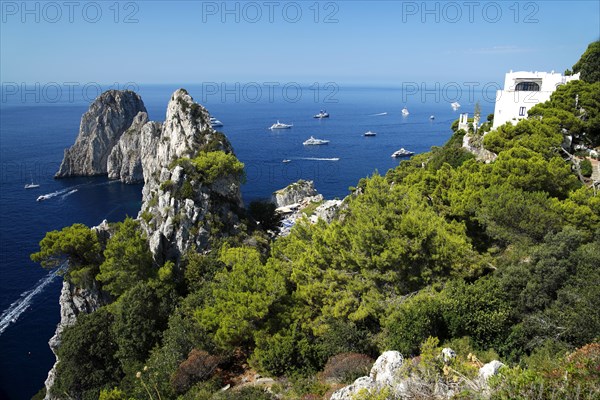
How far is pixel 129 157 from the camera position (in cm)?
10750

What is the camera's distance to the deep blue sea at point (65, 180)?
43.1 meters

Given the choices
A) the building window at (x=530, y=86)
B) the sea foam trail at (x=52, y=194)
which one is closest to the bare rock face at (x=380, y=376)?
the building window at (x=530, y=86)

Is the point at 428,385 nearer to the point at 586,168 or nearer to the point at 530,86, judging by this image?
the point at 586,168

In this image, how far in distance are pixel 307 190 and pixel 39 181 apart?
61568mm

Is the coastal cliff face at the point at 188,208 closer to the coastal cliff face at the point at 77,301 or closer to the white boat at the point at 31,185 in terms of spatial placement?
the coastal cliff face at the point at 77,301

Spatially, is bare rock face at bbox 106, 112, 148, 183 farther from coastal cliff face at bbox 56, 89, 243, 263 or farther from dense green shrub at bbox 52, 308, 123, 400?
Answer: dense green shrub at bbox 52, 308, 123, 400

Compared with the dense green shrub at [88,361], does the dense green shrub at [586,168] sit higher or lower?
higher

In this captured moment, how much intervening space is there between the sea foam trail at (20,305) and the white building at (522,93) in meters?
50.6

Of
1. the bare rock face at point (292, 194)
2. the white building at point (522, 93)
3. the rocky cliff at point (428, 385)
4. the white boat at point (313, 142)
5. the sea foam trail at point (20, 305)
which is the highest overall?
the white building at point (522, 93)

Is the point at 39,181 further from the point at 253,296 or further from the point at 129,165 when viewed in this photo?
the point at 253,296

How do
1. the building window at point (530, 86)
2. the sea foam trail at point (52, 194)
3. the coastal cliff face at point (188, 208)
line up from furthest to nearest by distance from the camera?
the sea foam trail at point (52, 194) → the building window at point (530, 86) → the coastal cliff face at point (188, 208)

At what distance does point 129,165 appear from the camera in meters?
106

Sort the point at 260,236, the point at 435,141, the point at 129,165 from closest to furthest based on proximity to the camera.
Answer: the point at 260,236 → the point at 129,165 → the point at 435,141

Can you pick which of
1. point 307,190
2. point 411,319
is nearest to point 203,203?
point 411,319
